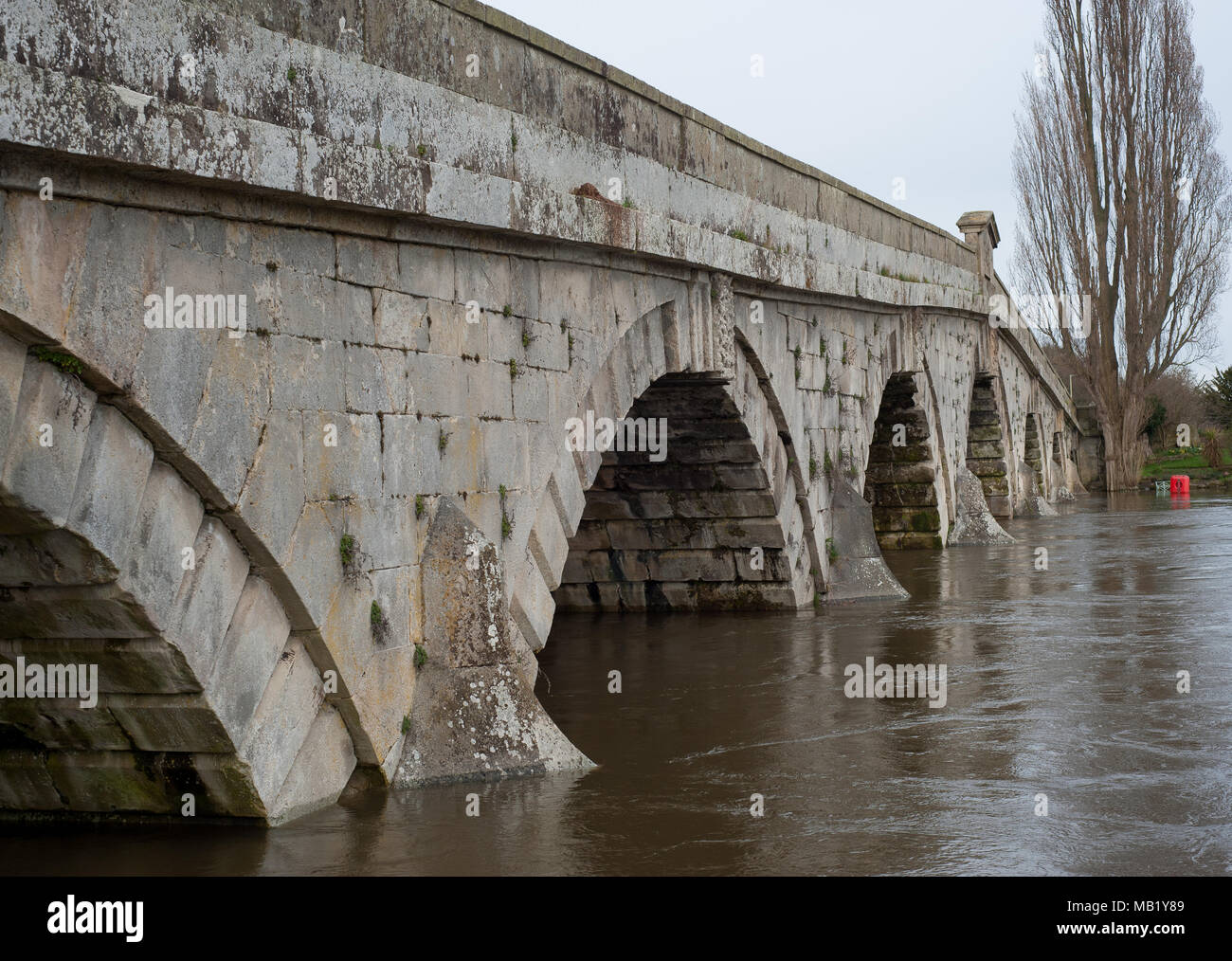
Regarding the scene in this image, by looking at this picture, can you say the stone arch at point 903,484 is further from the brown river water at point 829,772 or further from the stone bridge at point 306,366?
the stone bridge at point 306,366

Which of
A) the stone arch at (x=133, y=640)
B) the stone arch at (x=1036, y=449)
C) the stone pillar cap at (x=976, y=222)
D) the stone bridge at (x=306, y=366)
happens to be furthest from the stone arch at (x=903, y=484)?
the stone arch at (x=133, y=640)

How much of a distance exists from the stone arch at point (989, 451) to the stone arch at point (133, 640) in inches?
633

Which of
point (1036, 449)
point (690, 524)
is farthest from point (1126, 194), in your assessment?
point (690, 524)

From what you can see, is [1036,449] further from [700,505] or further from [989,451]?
[700,505]

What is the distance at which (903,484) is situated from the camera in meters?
15.5

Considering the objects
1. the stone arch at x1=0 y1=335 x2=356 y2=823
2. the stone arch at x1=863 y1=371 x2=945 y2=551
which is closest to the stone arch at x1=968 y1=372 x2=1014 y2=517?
the stone arch at x1=863 y1=371 x2=945 y2=551

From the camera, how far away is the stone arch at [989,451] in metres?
19.9

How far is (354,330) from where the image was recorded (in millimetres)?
5129

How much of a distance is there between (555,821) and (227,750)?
44.9 inches
